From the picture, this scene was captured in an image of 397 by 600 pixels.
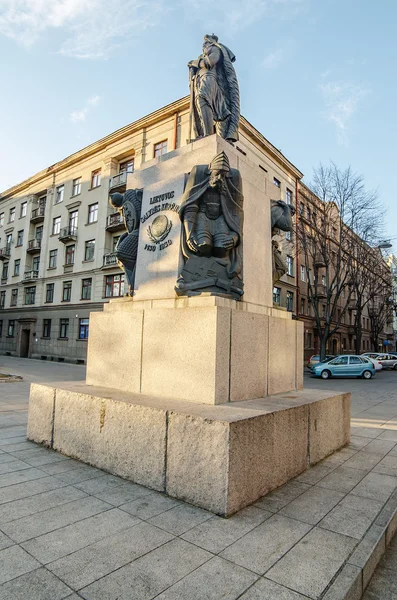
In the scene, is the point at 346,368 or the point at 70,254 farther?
the point at 70,254

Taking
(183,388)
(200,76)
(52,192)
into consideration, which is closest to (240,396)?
(183,388)

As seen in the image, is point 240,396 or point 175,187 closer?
point 240,396

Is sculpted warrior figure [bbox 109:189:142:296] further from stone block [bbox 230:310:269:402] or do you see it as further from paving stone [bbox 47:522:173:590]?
paving stone [bbox 47:522:173:590]

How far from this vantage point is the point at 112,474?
11.7 ft

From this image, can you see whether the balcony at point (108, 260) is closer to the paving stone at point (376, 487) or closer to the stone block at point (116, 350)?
the stone block at point (116, 350)

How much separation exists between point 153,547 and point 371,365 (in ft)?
73.3

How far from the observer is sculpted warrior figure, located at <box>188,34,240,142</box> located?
536 centimetres

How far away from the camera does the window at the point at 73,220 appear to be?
31047 millimetres

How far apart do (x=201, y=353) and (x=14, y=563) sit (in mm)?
2206

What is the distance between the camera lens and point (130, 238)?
5246 millimetres

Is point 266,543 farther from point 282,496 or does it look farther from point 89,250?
point 89,250

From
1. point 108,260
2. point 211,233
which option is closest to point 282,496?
point 211,233

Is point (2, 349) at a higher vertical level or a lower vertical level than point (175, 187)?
lower

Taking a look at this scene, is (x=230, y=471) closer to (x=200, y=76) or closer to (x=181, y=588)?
(x=181, y=588)
